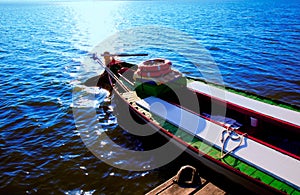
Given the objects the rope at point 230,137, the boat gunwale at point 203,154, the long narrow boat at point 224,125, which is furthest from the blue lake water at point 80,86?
the rope at point 230,137

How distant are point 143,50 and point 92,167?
28.4 metres

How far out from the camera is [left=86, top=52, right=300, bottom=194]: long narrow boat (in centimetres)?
1043

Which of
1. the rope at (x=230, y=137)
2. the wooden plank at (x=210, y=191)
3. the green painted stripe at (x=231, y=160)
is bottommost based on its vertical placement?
the wooden plank at (x=210, y=191)

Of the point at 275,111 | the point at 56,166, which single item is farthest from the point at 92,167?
the point at 275,111

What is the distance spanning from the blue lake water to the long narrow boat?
224 cm

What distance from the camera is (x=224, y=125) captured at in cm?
1345

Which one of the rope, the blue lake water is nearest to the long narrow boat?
the rope

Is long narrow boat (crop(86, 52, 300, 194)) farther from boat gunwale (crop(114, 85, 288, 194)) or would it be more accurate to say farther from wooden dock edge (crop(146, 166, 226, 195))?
wooden dock edge (crop(146, 166, 226, 195))

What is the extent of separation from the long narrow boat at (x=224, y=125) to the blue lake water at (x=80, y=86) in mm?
2237

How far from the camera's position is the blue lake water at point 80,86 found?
45.9 feet

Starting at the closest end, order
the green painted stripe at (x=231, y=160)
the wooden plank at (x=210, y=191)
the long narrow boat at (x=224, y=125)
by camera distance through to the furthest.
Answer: the green painted stripe at (x=231, y=160) < the long narrow boat at (x=224, y=125) < the wooden plank at (x=210, y=191)

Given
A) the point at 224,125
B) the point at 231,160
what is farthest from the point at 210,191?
the point at 224,125

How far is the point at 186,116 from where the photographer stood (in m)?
14.6

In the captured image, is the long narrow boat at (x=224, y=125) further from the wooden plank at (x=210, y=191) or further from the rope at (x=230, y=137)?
the wooden plank at (x=210, y=191)
